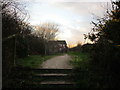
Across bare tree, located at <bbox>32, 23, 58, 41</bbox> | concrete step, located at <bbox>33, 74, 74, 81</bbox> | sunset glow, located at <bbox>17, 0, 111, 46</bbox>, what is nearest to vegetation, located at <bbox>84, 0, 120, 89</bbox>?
concrete step, located at <bbox>33, 74, 74, 81</bbox>

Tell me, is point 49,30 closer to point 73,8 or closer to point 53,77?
point 73,8

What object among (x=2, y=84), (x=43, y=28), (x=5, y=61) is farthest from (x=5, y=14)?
(x=43, y=28)

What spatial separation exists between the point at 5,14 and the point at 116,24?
4664mm

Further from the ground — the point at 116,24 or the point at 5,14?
the point at 5,14

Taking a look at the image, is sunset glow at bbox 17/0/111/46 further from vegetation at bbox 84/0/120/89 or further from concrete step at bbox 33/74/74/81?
concrete step at bbox 33/74/74/81

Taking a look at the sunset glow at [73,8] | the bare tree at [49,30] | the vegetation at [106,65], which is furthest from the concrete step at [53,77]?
the bare tree at [49,30]

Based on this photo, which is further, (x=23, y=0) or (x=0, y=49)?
(x=23, y=0)

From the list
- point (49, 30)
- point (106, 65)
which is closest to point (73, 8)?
point (106, 65)

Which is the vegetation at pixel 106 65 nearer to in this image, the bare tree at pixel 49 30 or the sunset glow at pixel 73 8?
the sunset glow at pixel 73 8

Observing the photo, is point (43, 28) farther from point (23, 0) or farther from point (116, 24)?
point (116, 24)

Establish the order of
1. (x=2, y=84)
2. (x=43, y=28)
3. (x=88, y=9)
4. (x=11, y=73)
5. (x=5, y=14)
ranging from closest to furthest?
(x=2, y=84), (x=11, y=73), (x=5, y=14), (x=88, y=9), (x=43, y=28)

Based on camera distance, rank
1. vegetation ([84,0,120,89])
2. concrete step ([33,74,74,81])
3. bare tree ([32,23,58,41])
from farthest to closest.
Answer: bare tree ([32,23,58,41])
concrete step ([33,74,74,81])
vegetation ([84,0,120,89])

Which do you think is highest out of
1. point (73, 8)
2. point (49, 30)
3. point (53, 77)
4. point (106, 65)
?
point (49, 30)

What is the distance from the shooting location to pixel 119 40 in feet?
13.1
